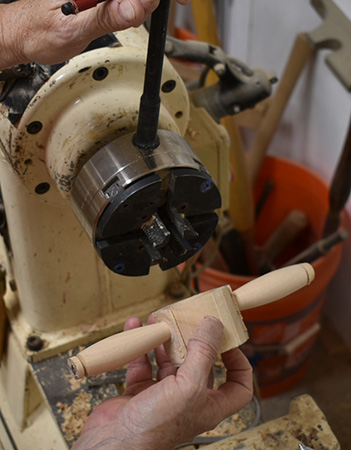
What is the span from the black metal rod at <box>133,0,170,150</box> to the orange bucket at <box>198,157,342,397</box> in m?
0.74

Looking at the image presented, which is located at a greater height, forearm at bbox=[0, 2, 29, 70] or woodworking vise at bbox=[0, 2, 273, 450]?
forearm at bbox=[0, 2, 29, 70]

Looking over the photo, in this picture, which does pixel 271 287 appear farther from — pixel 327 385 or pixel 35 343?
pixel 327 385

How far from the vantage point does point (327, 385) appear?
1.63 metres

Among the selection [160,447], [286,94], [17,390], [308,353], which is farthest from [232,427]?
[286,94]

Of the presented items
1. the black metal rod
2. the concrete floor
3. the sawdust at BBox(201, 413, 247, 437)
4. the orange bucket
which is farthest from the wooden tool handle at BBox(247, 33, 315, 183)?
the black metal rod

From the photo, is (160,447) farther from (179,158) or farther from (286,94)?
(286,94)

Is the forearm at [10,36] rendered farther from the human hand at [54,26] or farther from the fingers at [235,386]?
the fingers at [235,386]

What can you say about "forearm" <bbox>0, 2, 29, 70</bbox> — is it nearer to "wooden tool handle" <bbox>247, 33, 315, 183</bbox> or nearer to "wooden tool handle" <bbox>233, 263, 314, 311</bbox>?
"wooden tool handle" <bbox>233, 263, 314, 311</bbox>

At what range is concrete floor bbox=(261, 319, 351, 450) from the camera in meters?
1.52

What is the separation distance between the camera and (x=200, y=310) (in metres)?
0.67

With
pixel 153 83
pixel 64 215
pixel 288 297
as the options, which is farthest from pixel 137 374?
pixel 288 297

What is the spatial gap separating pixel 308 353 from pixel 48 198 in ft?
3.54

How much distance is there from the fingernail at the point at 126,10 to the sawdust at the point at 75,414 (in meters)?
0.57

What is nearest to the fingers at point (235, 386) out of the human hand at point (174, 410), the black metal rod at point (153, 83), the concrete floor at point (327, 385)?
the human hand at point (174, 410)
